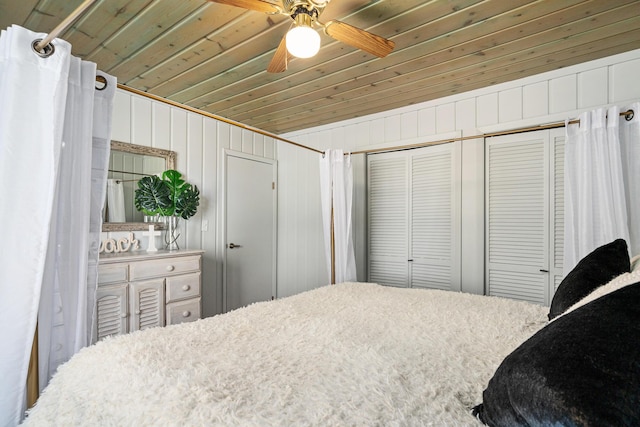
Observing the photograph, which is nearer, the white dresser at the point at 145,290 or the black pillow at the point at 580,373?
the black pillow at the point at 580,373

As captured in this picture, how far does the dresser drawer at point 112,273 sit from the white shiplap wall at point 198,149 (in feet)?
2.06

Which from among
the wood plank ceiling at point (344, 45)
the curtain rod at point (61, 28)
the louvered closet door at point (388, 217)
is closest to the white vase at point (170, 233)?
the wood plank ceiling at point (344, 45)

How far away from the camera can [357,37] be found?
1.75 meters

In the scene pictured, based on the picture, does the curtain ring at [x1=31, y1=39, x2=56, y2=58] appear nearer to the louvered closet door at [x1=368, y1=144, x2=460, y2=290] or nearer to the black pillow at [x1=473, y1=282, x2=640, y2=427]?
the black pillow at [x1=473, y1=282, x2=640, y2=427]

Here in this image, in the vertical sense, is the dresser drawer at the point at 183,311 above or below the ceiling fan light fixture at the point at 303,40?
below

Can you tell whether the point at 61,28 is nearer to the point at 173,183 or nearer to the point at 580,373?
the point at 580,373

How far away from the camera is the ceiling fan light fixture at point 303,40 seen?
5.03 ft

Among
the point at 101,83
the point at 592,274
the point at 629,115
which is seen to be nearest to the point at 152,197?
the point at 101,83

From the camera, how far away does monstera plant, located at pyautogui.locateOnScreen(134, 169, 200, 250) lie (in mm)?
2998

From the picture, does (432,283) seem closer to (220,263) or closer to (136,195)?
(220,263)

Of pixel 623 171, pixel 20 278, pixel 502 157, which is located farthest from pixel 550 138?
pixel 20 278

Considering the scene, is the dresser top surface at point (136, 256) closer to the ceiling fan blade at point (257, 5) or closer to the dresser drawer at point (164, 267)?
the dresser drawer at point (164, 267)

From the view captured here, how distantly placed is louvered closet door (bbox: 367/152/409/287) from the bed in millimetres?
1924

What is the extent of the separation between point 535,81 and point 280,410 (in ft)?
10.6
